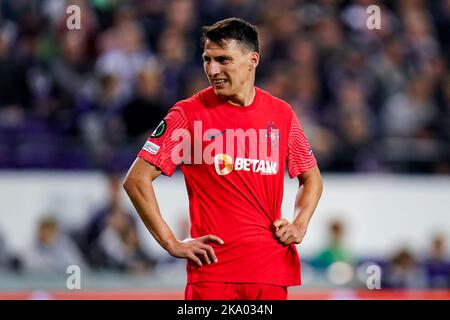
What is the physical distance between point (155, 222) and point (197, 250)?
25 cm

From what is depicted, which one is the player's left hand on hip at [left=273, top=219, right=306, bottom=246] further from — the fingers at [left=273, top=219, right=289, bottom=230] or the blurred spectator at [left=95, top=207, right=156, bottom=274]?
the blurred spectator at [left=95, top=207, right=156, bottom=274]

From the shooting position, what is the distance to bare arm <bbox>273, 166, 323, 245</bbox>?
16.9 ft

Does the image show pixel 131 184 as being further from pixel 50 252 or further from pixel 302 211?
pixel 50 252

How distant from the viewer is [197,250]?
498cm

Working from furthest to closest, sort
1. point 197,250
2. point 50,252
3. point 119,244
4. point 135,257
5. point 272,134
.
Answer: point 135,257
point 119,244
point 50,252
point 272,134
point 197,250

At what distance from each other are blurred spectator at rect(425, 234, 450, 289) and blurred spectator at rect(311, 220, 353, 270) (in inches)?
33.7

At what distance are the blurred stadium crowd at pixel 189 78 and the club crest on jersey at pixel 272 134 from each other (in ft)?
18.0

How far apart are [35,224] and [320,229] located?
3068mm

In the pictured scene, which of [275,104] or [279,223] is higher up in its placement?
[275,104]

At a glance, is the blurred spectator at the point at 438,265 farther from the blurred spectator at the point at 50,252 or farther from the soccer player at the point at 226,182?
the soccer player at the point at 226,182

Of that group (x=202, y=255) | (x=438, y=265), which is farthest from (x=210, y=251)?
(x=438, y=265)

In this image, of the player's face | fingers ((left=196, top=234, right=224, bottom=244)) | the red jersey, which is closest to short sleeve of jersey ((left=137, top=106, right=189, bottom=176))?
the red jersey

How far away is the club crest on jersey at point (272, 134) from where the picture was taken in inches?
206

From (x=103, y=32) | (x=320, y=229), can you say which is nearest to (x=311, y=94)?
(x=320, y=229)
